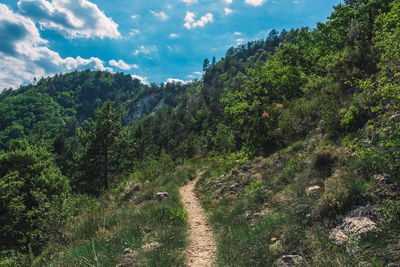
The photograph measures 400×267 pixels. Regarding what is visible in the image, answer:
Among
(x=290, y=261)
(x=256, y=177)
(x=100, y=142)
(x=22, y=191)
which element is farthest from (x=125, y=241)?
(x=100, y=142)

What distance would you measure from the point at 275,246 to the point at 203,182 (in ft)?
31.9

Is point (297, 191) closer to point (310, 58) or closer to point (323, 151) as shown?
point (323, 151)

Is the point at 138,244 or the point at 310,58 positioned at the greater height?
the point at 310,58

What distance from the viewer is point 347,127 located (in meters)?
6.73

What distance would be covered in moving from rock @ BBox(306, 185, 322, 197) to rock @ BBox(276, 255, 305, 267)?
1979 millimetres

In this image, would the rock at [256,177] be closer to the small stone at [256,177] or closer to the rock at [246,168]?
the small stone at [256,177]

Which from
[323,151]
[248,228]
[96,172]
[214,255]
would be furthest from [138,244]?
[96,172]

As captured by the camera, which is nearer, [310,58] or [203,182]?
[203,182]

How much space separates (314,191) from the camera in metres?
5.21

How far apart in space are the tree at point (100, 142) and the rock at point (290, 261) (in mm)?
24284

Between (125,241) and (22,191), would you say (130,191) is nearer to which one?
(22,191)

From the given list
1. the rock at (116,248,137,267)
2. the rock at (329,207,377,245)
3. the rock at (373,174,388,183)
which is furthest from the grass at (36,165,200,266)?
the rock at (373,174,388,183)

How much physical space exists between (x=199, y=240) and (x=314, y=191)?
3802 mm

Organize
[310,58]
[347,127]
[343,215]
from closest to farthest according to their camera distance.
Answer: [343,215]
[347,127]
[310,58]
